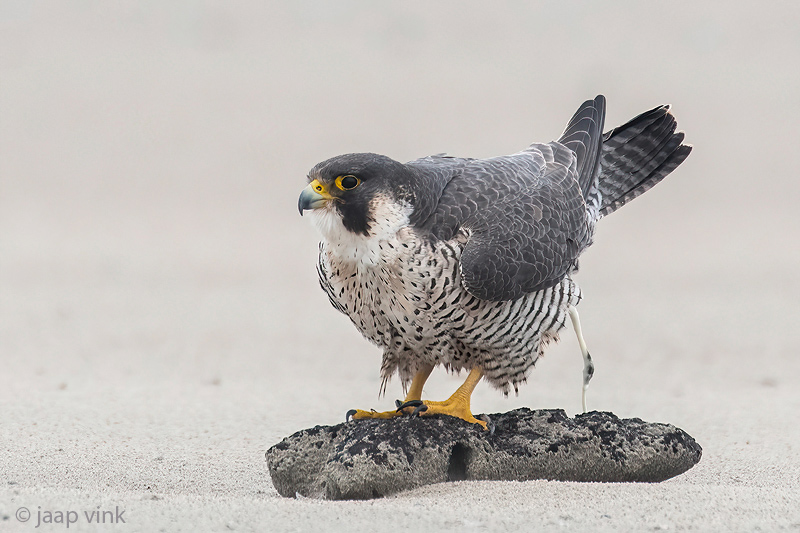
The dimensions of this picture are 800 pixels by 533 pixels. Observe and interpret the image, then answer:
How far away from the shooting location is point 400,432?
4.68m

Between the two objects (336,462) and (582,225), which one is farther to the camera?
(582,225)

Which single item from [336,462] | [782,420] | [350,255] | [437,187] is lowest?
[336,462]

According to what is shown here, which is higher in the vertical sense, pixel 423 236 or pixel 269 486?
pixel 423 236

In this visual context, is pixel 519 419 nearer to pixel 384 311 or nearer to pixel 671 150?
pixel 384 311

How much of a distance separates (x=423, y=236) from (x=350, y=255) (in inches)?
15.1

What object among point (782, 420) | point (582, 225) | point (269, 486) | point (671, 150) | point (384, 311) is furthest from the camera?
point (782, 420)

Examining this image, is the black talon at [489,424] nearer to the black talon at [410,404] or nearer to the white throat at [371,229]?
the black talon at [410,404]

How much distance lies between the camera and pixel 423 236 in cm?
481

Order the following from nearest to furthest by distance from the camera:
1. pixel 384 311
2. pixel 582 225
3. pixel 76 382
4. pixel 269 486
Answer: pixel 384 311 → pixel 269 486 → pixel 582 225 → pixel 76 382

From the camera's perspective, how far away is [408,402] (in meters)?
5.07

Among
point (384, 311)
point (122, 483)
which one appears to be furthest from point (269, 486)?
point (384, 311)

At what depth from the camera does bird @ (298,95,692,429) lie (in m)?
4.70

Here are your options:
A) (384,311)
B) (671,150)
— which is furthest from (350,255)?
(671,150)

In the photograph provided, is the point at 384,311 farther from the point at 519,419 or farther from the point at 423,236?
the point at 519,419
